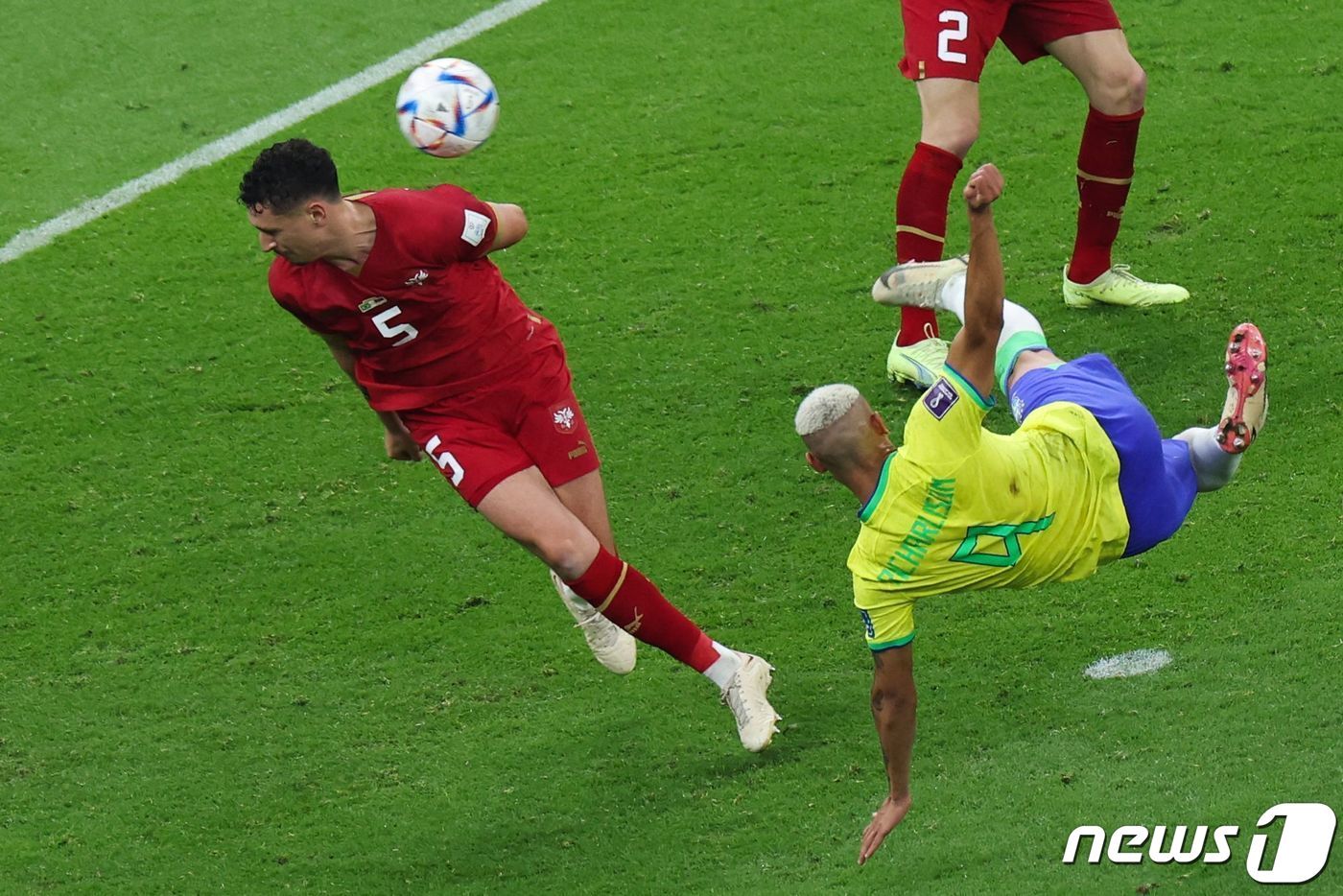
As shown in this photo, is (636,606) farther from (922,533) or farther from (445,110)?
(445,110)

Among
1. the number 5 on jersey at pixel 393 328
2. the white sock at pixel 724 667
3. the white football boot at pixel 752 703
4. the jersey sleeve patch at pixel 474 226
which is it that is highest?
the jersey sleeve patch at pixel 474 226

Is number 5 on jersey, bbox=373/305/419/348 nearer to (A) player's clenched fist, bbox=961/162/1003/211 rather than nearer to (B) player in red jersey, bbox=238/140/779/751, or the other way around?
(B) player in red jersey, bbox=238/140/779/751

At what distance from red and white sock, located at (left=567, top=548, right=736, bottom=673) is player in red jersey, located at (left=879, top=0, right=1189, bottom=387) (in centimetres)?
146

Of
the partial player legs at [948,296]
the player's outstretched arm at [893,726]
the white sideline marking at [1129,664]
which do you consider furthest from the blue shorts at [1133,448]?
the player's outstretched arm at [893,726]

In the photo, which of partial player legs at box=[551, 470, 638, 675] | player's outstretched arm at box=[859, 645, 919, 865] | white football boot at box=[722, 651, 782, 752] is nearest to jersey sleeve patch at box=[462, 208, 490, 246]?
partial player legs at box=[551, 470, 638, 675]

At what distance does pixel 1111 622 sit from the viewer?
5.07 metres

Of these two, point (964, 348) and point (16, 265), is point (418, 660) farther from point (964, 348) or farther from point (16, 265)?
point (16, 265)

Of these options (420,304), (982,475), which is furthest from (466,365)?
(982,475)

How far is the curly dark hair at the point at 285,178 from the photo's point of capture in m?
4.55

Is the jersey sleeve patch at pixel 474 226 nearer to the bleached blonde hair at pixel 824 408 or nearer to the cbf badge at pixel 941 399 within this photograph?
the bleached blonde hair at pixel 824 408

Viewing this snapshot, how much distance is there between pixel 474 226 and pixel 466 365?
15.0 inches

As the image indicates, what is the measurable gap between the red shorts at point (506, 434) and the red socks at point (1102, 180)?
2.14 m

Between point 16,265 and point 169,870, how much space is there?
369cm

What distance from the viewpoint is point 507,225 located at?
4.95 meters
